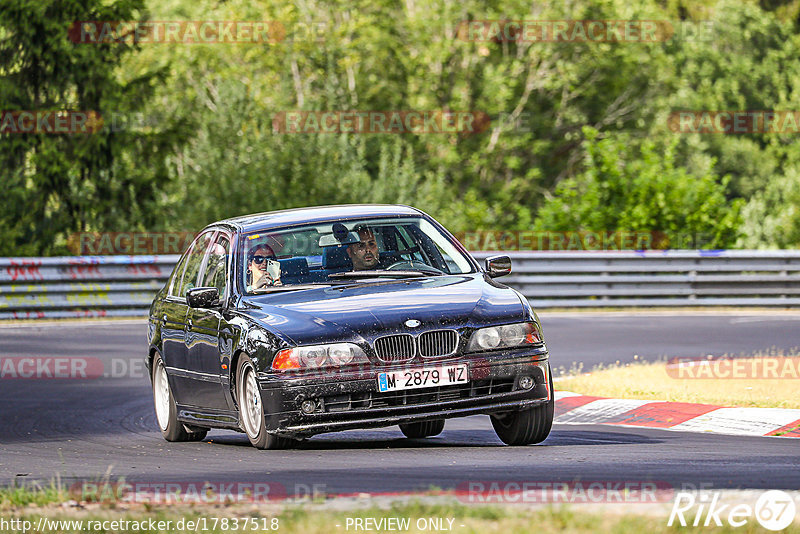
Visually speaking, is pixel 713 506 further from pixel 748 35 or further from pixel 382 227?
pixel 748 35

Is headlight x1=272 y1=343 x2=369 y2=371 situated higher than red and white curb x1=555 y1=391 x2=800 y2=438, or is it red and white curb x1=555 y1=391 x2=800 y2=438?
headlight x1=272 y1=343 x2=369 y2=371

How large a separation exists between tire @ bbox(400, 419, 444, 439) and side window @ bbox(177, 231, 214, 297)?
78.0 inches

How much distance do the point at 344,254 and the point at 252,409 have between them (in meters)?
1.37

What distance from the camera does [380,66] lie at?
161 ft

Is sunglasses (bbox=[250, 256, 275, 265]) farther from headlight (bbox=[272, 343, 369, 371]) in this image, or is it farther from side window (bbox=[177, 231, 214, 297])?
headlight (bbox=[272, 343, 369, 371])

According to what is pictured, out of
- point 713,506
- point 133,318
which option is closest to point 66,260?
point 133,318

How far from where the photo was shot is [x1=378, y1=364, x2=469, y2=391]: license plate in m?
8.52

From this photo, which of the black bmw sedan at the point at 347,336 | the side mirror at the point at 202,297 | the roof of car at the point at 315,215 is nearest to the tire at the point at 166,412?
the black bmw sedan at the point at 347,336

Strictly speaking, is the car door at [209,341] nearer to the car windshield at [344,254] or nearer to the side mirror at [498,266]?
the car windshield at [344,254]

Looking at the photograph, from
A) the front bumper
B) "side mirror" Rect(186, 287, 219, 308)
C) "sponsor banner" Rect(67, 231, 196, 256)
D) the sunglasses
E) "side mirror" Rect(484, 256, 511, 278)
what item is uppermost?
the sunglasses

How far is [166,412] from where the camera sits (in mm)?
10773

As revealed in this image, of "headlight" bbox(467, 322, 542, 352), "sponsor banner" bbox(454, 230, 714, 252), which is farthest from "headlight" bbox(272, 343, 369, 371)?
"sponsor banner" bbox(454, 230, 714, 252)

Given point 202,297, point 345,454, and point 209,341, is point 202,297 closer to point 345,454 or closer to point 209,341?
point 209,341

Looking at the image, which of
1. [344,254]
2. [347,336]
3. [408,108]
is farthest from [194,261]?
[408,108]
